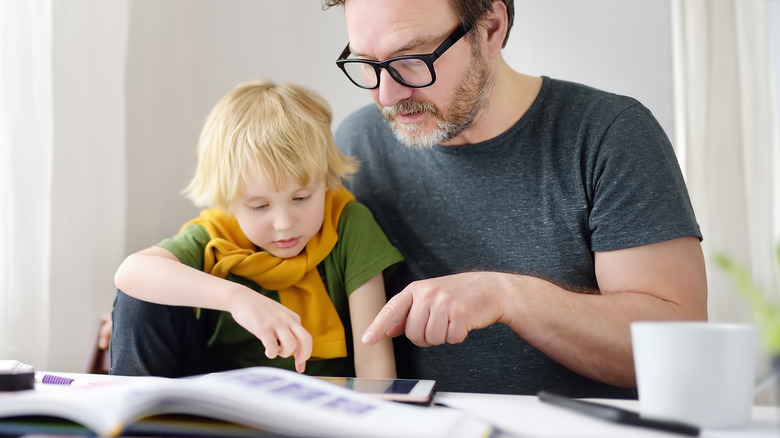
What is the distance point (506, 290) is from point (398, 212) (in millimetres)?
473

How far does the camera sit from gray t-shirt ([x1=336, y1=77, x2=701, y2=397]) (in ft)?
3.93

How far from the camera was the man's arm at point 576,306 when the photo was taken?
2.96 feet

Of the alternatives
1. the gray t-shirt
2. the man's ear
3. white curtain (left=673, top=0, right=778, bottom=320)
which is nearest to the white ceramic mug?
the gray t-shirt

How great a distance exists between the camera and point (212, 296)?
1.09m

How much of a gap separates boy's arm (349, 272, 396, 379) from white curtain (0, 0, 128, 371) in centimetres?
66

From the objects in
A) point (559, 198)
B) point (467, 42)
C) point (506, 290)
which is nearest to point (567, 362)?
point (506, 290)

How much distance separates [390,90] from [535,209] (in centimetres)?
35

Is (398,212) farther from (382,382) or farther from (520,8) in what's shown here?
(520,8)

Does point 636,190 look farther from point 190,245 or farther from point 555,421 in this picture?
point 190,245

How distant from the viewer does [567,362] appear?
3.67 feet

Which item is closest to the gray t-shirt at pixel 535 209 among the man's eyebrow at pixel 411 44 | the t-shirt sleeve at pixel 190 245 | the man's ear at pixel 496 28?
the man's ear at pixel 496 28

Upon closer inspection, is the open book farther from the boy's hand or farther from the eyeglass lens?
the eyeglass lens

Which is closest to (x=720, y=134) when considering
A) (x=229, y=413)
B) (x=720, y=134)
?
(x=720, y=134)

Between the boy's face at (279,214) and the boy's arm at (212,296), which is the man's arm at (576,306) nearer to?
the boy's arm at (212,296)
